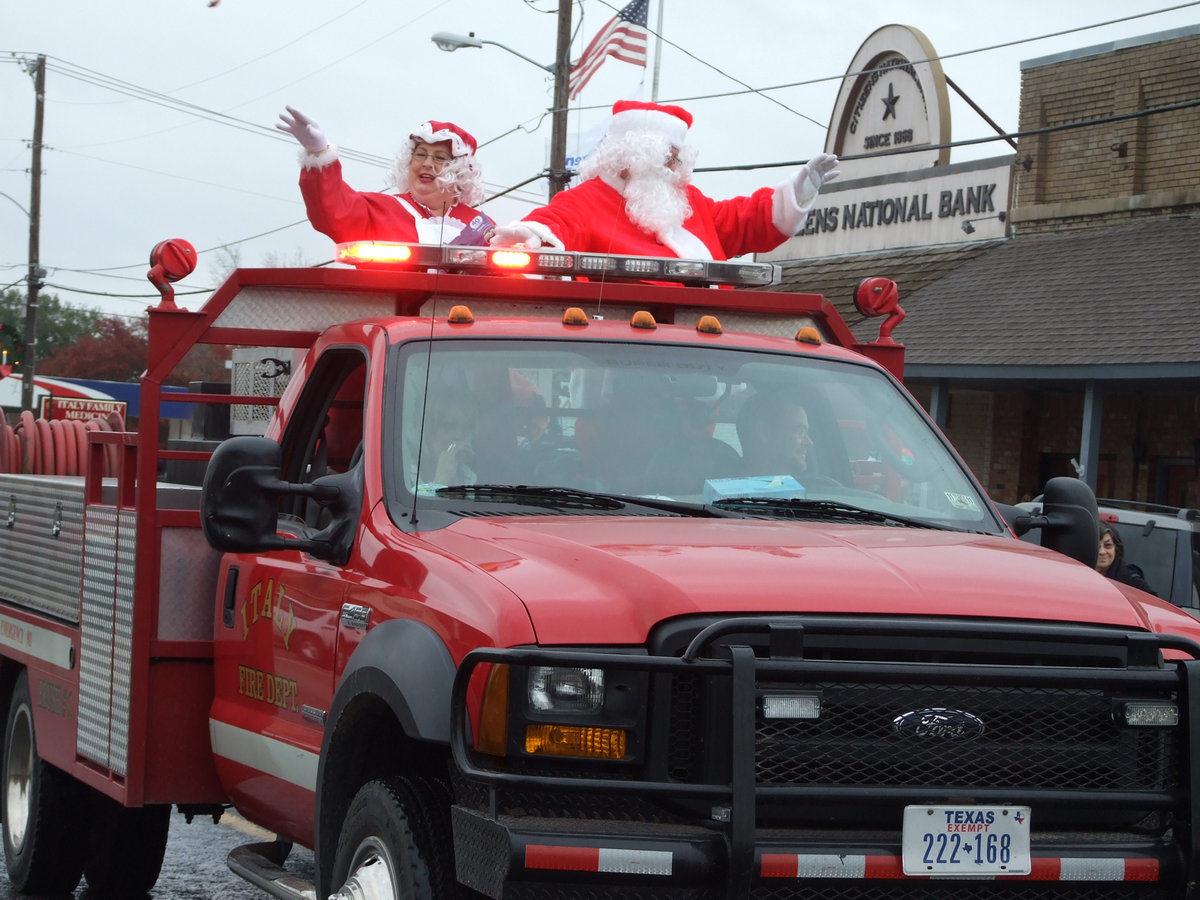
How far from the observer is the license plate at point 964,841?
3.64m

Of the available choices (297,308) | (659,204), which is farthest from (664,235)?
(297,308)

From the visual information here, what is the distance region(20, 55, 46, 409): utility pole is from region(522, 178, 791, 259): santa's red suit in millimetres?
43004

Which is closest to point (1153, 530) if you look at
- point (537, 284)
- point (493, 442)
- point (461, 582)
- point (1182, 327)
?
point (1182, 327)

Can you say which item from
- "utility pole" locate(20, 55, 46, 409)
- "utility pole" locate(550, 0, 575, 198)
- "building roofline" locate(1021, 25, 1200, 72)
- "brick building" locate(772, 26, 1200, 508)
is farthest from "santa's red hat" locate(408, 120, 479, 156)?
"utility pole" locate(20, 55, 46, 409)

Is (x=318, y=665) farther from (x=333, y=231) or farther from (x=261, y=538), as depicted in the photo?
(x=333, y=231)

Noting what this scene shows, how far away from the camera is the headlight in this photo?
368cm

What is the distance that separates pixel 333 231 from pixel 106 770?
2720 mm

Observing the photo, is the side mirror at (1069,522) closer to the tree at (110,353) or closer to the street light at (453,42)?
the street light at (453,42)

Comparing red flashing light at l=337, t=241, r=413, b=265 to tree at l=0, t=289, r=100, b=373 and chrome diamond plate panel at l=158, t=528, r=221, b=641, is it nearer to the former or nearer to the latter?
chrome diamond plate panel at l=158, t=528, r=221, b=641

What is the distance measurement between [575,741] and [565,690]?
4.2 inches

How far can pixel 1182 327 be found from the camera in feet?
55.6

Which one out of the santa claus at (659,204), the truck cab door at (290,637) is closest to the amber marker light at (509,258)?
the truck cab door at (290,637)

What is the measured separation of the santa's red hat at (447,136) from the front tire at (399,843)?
4.37m

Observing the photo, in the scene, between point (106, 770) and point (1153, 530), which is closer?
point (106, 770)
